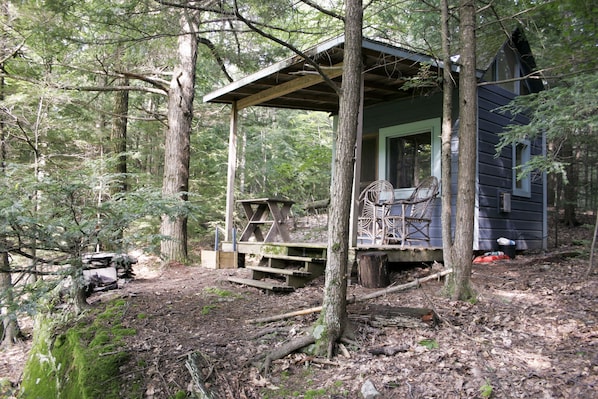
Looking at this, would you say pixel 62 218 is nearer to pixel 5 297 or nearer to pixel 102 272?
pixel 5 297

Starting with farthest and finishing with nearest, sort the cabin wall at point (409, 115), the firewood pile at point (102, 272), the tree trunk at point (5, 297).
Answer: the cabin wall at point (409, 115) → the firewood pile at point (102, 272) → the tree trunk at point (5, 297)

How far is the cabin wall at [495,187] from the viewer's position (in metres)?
7.18

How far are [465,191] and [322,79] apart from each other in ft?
8.80

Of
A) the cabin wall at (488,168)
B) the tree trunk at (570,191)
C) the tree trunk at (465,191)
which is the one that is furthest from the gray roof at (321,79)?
the tree trunk at (570,191)

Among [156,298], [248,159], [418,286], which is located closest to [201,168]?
[248,159]

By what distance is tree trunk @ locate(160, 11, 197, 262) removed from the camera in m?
8.02

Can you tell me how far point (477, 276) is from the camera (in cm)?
548

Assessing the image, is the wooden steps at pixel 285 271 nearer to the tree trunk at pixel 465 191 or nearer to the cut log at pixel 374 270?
the cut log at pixel 374 270

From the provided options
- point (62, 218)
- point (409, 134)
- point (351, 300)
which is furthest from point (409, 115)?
point (62, 218)

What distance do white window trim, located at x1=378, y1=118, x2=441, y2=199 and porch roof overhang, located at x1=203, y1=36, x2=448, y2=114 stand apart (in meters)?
0.59

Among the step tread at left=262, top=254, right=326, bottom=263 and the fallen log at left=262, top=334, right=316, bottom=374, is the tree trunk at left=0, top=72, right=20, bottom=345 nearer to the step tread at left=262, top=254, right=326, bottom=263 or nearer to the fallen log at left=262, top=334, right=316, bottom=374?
the fallen log at left=262, top=334, right=316, bottom=374

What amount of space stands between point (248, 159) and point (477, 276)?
9290 mm

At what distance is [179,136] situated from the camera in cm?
816

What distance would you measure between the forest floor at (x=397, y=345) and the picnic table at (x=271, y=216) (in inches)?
63.9
